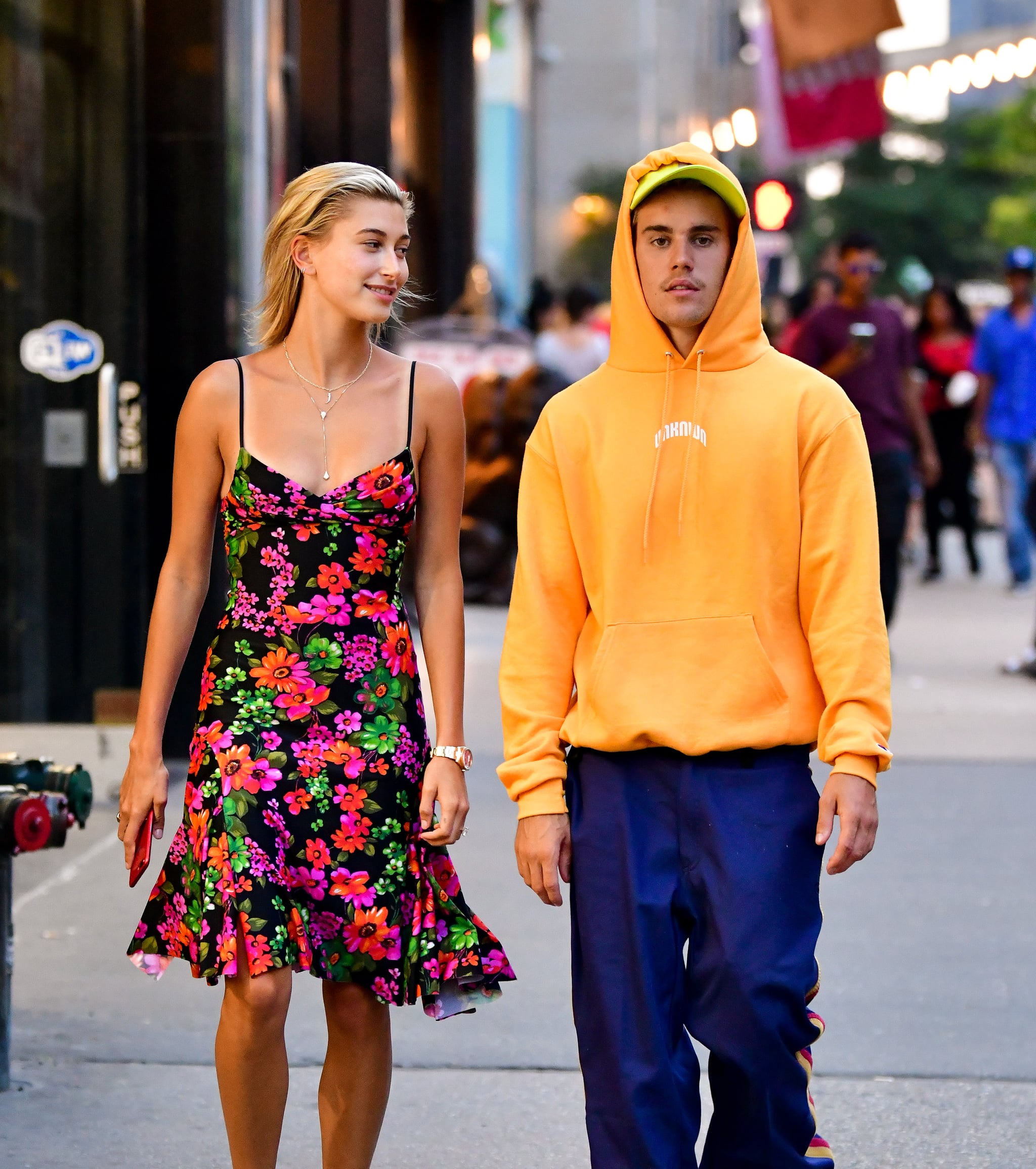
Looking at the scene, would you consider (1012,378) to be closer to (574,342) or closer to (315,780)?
(574,342)

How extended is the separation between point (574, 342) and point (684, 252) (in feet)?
36.1

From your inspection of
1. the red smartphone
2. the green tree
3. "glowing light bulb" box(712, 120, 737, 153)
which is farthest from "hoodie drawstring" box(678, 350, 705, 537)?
the green tree

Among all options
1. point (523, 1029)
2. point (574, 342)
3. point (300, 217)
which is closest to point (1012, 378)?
point (574, 342)

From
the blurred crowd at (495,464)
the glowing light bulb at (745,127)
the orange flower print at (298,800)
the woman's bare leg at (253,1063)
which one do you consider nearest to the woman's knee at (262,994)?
the woman's bare leg at (253,1063)

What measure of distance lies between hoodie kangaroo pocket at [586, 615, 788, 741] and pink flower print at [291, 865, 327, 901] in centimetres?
56

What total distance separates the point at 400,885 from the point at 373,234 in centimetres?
110

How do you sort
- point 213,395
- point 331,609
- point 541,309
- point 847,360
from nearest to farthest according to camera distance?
point 331,609, point 213,395, point 847,360, point 541,309

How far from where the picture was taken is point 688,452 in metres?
3.12

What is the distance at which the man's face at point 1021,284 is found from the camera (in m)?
13.1

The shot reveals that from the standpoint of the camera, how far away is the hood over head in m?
3.15

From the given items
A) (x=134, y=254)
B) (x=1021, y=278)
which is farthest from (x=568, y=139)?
(x=134, y=254)

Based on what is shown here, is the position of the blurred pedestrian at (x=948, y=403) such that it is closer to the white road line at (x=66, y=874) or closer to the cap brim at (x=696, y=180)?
the white road line at (x=66, y=874)

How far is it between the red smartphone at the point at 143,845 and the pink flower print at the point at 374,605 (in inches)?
19.7

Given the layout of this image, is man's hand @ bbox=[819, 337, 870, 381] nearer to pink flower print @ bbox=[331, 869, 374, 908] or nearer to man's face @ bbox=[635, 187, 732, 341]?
man's face @ bbox=[635, 187, 732, 341]
